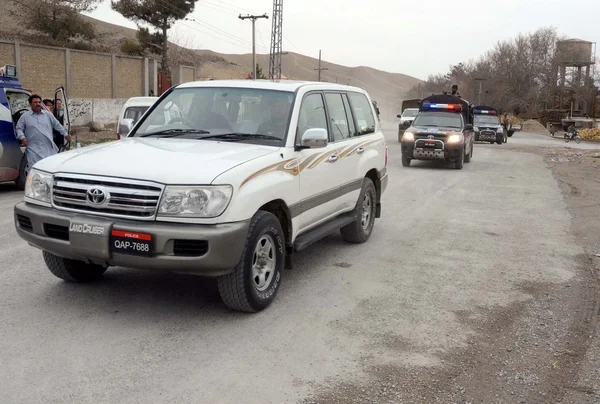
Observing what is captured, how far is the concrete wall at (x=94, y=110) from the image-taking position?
31.1 meters

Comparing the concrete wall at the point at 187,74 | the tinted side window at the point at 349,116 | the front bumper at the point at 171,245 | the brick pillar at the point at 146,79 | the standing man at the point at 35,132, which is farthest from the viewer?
the concrete wall at the point at 187,74

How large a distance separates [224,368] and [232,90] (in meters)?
2.98

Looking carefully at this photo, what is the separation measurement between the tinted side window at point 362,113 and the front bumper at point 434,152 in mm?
10026

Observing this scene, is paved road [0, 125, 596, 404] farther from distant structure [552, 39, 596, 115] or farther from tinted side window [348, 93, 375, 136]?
distant structure [552, 39, 596, 115]

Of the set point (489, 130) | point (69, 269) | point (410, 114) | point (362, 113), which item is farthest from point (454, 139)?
point (410, 114)

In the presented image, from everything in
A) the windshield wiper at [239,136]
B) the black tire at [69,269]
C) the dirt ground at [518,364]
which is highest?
the windshield wiper at [239,136]

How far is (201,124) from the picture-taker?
5773 millimetres

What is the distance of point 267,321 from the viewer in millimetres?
4848

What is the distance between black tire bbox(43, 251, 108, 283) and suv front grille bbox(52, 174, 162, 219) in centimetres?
90

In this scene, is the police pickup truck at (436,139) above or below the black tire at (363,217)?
above

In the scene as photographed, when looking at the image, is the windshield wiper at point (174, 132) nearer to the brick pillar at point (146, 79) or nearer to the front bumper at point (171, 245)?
the front bumper at point (171, 245)

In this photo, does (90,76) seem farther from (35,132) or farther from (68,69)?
(35,132)

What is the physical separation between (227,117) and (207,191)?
158 centimetres

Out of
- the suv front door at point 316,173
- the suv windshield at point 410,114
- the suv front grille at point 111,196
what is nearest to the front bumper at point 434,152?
the suv front door at point 316,173
